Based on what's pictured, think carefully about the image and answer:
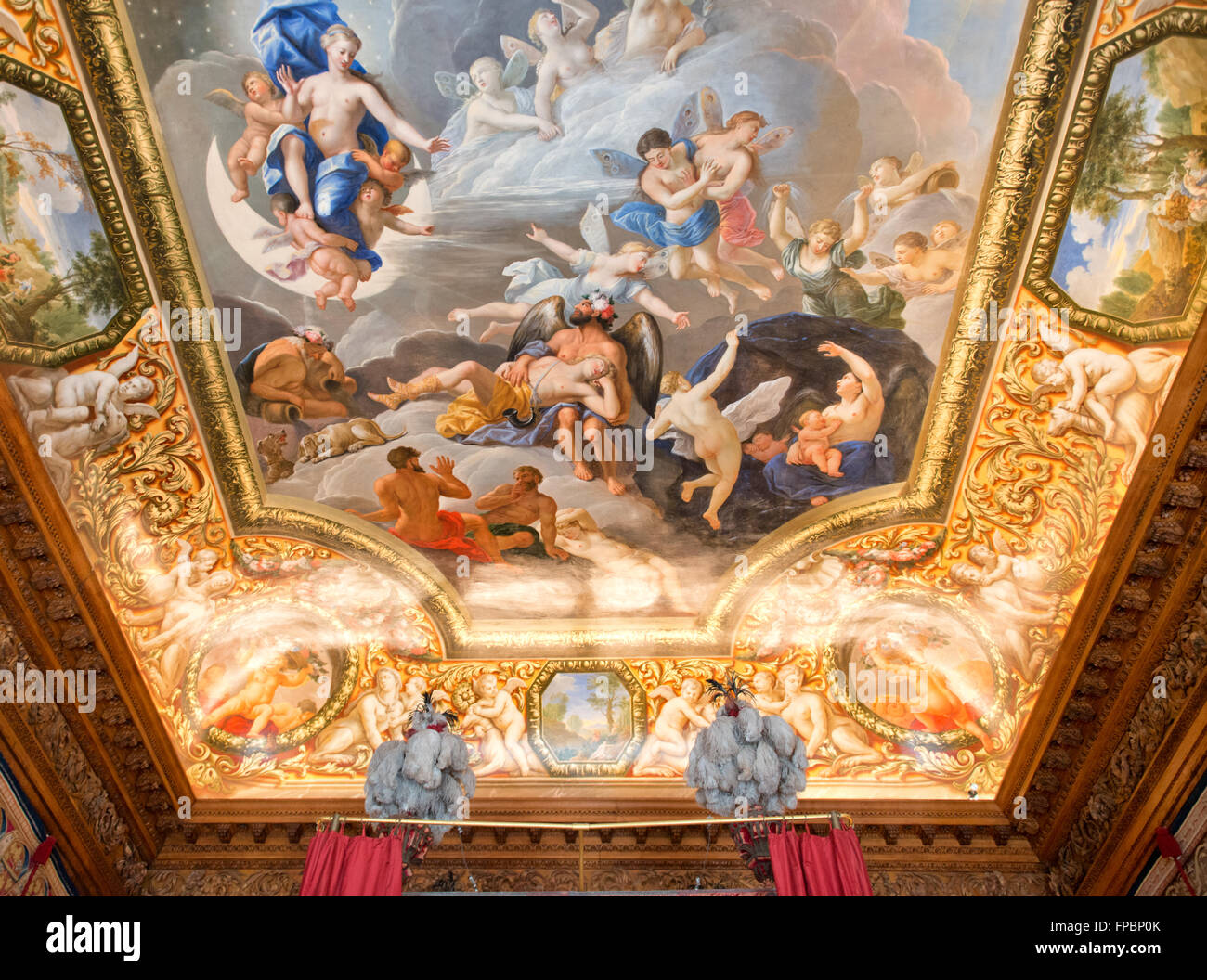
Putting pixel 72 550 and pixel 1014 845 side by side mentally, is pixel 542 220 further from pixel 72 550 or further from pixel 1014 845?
pixel 1014 845

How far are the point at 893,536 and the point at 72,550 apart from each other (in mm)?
9325

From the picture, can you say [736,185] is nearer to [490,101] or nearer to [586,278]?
[586,278]

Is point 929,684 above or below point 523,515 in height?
below

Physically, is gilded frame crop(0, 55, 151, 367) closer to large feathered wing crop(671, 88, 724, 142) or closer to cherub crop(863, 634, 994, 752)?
large feathered wing crop(671, 88, 724, 142)

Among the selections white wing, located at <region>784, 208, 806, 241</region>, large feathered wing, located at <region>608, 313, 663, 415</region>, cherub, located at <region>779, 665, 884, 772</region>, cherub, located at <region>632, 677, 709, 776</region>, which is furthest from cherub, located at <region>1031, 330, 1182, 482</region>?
cherub, located at <region>632, 677, 709, 776</region>

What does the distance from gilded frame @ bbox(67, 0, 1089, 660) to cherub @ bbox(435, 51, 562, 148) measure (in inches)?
108

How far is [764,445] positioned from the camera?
1117 centimetres

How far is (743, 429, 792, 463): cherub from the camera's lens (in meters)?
11.1

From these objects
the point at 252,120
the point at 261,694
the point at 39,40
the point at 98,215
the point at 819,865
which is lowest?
the point at 819,865

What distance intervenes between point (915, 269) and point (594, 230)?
331cm

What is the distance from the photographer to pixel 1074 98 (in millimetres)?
8430

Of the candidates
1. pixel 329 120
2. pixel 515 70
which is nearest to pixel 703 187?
pixel 515 70
